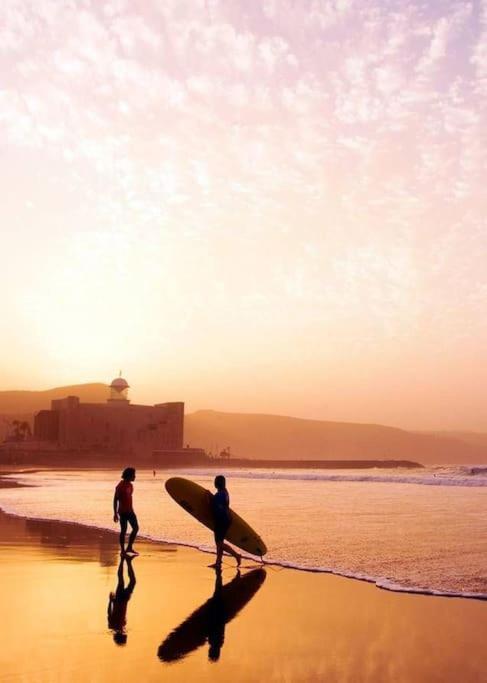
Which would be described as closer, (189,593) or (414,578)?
(189,593)

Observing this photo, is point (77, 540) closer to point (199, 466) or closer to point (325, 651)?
point (325, 651)

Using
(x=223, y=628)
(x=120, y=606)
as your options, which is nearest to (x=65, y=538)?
(x=120, y=606)

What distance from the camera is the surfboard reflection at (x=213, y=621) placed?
7.24 metres

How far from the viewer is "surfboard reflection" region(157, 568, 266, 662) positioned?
7.24 m

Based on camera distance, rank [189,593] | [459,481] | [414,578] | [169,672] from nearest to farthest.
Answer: [169,672], [189,593], [414,578], [459,481]

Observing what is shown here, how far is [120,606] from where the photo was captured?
9234 millimetres

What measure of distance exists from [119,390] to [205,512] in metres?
160

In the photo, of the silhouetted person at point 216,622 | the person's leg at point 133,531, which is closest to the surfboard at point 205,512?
the person's leg at point 133,531

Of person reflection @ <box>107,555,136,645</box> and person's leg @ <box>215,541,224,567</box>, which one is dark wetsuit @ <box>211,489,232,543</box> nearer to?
person's leg @ <box>215,541,224,567</box>

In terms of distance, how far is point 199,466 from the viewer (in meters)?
169

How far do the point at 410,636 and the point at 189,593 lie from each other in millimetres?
3472

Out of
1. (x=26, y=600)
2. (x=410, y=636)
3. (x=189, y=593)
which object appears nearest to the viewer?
(x=410, y=636)

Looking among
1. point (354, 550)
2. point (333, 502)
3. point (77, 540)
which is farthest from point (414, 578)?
point (333, 502)

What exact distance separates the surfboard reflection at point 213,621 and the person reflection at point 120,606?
527 millimetres
